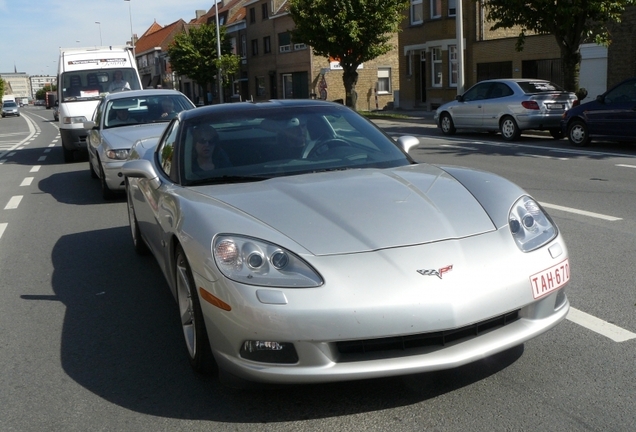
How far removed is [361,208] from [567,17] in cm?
1691

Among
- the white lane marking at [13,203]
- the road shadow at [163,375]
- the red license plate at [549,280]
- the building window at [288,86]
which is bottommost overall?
the road shadow at [163,375]

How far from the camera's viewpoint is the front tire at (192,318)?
3.55m

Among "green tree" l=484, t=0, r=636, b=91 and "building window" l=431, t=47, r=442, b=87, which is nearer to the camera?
"green tree" l=484, t=0, r=636, b=91

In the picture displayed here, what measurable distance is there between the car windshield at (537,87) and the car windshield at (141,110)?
9600mm

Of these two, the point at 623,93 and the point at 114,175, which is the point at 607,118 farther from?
the point at 114,175

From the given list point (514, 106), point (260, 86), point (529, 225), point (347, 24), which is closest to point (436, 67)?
point (347, 24)

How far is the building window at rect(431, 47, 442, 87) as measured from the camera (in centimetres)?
3653

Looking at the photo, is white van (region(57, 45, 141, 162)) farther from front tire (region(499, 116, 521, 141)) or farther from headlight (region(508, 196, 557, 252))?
headlight (region(508, 196, 557, 252))

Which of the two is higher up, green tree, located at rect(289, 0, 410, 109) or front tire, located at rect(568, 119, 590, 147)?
green tree, located at rect(289, 0, 410, 109)

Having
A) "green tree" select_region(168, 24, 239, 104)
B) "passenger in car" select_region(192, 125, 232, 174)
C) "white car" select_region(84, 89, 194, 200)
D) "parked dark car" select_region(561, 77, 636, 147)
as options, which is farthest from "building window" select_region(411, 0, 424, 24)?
"passenger in car" select_region(192, 125, 232, 174)

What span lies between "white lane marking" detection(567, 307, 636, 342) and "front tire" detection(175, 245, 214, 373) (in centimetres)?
220

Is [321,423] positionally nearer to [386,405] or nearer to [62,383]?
[386,405]

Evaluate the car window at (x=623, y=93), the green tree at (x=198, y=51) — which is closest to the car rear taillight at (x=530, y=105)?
the car window at (x=623, y=93)

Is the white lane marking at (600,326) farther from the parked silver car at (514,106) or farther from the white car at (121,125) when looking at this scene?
the parked silver car at (514,106)
